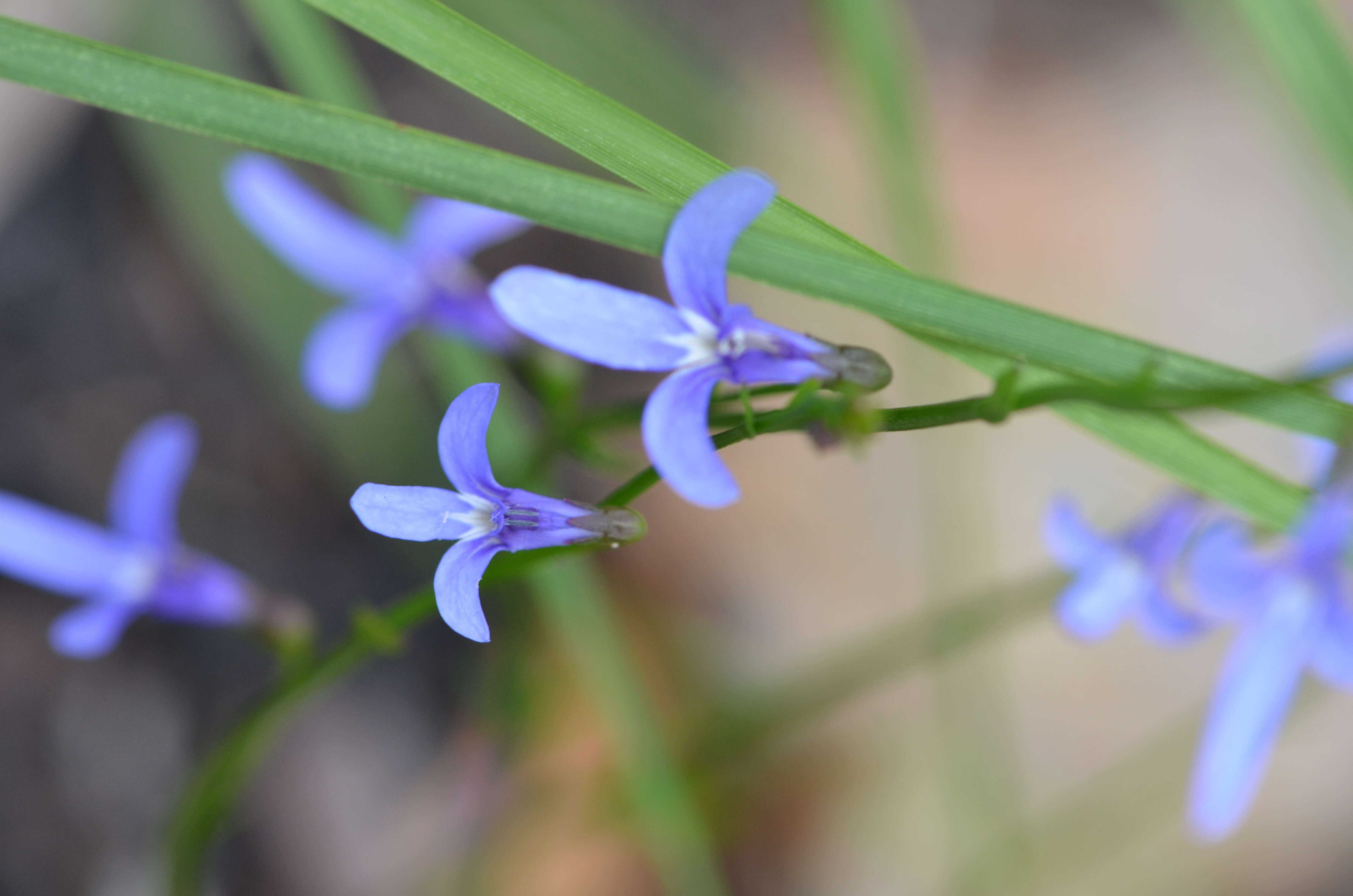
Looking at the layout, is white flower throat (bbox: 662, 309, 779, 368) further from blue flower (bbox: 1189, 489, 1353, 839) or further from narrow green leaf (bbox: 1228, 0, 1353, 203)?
narrow green leaf (bbox: 1228, 0, 1353, 203)

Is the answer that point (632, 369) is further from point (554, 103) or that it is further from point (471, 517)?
point (554, 103)

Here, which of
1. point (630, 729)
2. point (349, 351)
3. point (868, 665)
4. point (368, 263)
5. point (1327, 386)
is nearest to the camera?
point (1327, 386)

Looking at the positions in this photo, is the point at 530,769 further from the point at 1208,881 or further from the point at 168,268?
the point at 1208,881

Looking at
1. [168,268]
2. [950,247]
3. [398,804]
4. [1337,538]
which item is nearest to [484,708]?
[398,804]

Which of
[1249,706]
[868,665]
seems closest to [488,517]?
[1249,706]

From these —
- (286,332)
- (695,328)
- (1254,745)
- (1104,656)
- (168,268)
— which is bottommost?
(1254,745)

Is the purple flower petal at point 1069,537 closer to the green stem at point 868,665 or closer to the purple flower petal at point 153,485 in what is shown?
the green stem at point 868,665
